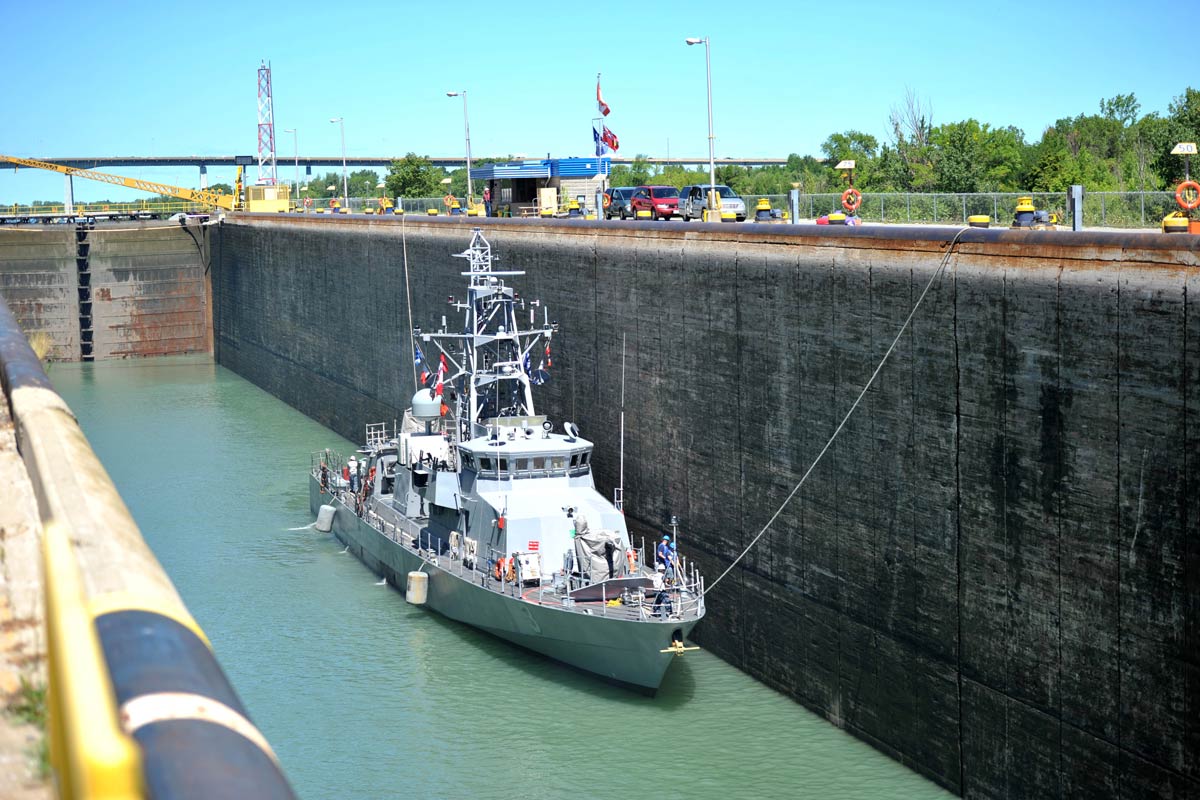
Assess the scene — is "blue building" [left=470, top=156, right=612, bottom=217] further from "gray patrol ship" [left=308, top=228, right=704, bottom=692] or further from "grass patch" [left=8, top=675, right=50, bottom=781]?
"grass patch" [left=8, top=675, right=50, bottom=781]

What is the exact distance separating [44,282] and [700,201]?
1645 inches

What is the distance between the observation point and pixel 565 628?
22500mm

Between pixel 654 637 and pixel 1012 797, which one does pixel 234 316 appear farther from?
pixel 1012 797

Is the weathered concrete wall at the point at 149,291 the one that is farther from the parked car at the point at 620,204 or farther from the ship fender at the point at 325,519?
the ship fender at the point at 325,519

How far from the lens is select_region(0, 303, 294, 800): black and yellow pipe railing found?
2.43 metres

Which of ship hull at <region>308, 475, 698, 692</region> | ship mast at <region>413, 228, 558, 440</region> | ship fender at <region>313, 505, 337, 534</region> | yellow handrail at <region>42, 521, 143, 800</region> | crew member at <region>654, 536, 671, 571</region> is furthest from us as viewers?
ship fender at <region>313, 505, 337, 534</region>

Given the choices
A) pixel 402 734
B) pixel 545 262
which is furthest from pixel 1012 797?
pixel 545 262

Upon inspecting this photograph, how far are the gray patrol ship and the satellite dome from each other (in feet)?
0.10

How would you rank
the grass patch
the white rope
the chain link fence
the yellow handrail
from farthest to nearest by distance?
the chain link fence
the white rope
the grass patch
the yellow handrail

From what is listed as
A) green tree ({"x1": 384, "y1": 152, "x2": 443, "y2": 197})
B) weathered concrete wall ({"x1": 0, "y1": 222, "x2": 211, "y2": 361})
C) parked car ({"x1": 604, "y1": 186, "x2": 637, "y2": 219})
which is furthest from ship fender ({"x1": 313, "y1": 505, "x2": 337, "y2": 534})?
green tree ({"x1": 384, "y1": 152, "x2": 443, "y2": 197})

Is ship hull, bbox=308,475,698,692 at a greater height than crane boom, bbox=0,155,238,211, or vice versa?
crane boom, bbox=0,155,238,211

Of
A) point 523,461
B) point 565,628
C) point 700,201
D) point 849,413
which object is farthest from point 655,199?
point 849,413

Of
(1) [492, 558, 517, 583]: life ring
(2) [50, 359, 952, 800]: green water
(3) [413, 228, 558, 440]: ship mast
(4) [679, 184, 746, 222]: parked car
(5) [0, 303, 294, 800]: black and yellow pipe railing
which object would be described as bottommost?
(2) [50, 359, 952, 800]: green water

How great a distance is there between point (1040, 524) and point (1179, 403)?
252 cm
